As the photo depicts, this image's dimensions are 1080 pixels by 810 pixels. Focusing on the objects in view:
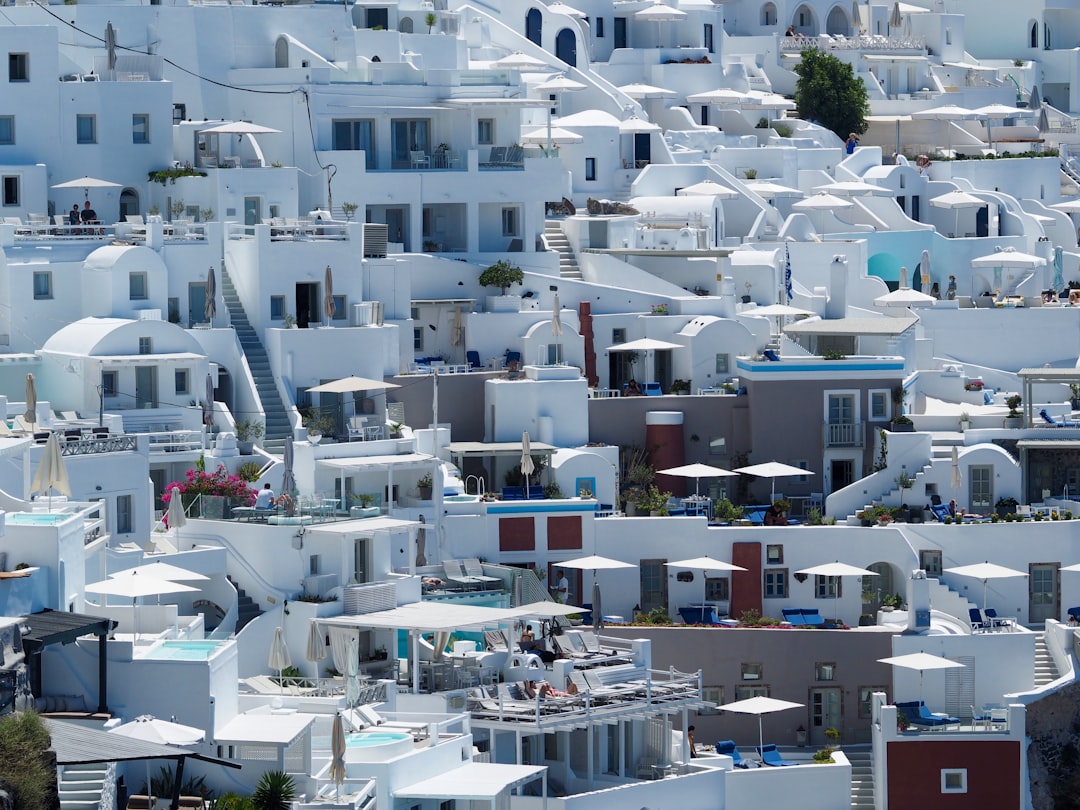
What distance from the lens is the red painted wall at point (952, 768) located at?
69.3 m

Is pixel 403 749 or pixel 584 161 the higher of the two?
pixel 584 161

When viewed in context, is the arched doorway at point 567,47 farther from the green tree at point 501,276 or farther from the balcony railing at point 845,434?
the balcony railing at point 845,434

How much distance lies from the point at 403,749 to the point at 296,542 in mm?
7931

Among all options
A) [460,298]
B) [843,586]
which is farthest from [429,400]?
[843,586]

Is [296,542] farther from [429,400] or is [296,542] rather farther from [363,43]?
[363,43]

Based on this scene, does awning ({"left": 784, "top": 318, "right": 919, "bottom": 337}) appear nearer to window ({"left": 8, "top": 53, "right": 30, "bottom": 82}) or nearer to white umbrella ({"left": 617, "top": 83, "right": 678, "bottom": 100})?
white umbrella ({"left": 617, "top": 83, "right": 678, "bottom": 100})

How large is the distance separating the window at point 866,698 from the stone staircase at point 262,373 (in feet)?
43.6

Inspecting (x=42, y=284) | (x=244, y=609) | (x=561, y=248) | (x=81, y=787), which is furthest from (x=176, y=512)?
(x=561, y=248)

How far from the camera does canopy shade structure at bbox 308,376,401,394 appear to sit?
74312 millimetres

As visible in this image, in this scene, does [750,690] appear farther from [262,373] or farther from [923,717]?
[262,373]

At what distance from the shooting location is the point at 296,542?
67.8 metres

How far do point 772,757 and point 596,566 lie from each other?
581cm

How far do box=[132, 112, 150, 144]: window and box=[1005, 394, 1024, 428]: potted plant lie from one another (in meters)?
21.0

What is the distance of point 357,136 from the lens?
83750 millimetres
